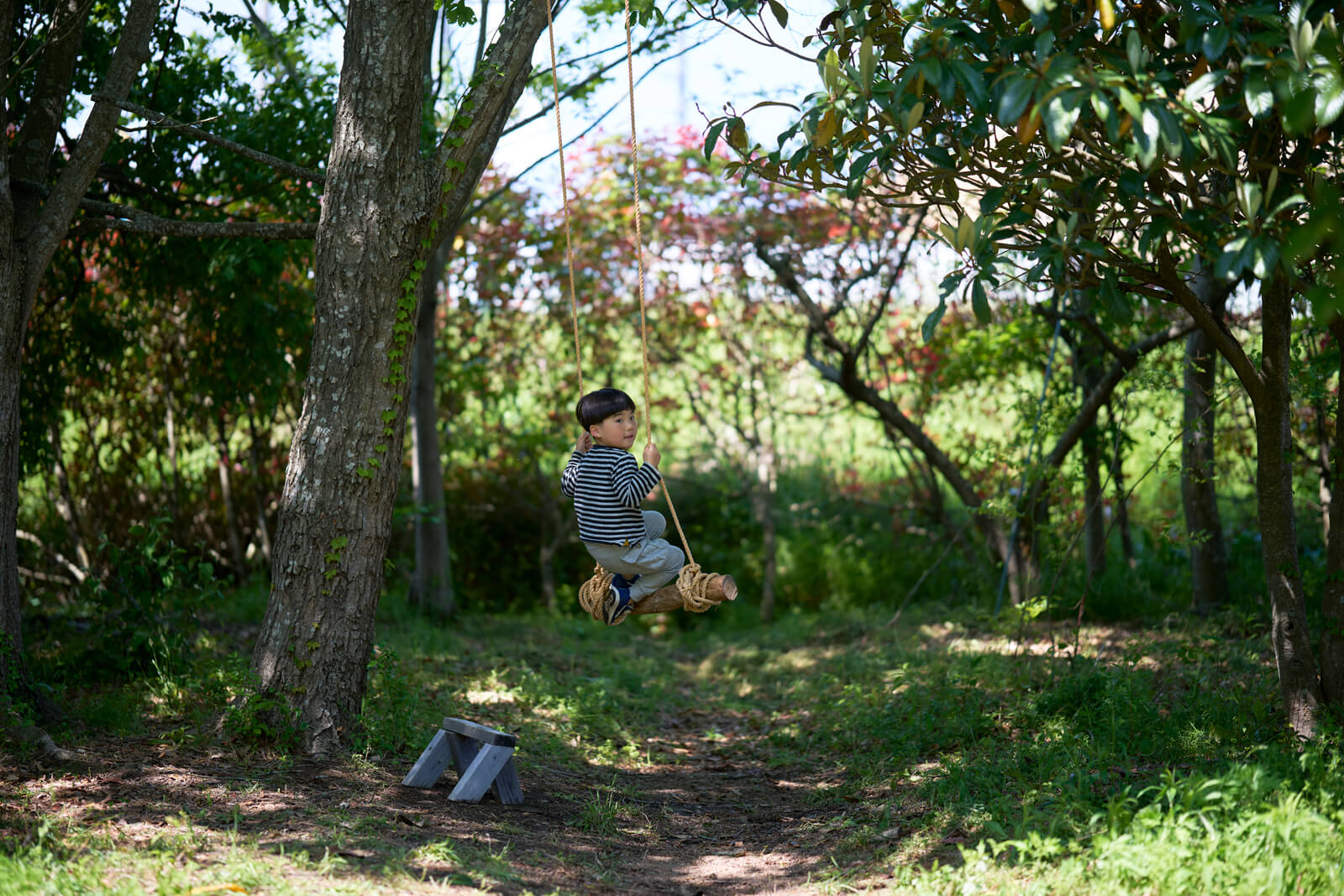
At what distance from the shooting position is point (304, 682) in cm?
459

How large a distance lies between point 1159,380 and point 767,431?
497cm

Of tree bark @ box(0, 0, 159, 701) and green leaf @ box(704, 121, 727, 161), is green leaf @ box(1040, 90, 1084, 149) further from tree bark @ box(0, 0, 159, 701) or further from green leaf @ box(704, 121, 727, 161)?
tree bark @ box(0, 0, 159, 701)

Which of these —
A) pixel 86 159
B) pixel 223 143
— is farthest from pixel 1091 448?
pixel 86 159

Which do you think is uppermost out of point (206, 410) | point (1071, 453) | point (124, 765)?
point (206, 410)

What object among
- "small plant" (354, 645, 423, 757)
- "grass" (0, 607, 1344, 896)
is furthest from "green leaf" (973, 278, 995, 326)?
"small plant" (354, 645, 423, 757)

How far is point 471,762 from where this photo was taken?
448 centimetres

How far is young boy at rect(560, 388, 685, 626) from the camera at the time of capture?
452 cm

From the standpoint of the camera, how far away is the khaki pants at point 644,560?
4.56 meters

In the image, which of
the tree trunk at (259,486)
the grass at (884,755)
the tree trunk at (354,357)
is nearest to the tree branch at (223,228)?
the tree trunk at (354,357)

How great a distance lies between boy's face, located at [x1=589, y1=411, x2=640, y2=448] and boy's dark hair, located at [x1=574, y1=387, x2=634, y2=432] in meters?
0.02

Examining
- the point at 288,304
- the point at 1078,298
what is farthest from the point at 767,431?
the point at 288,304

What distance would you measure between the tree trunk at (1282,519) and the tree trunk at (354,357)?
133 inches

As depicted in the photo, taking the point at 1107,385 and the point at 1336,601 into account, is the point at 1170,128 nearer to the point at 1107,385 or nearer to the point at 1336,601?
the point at 1336,601

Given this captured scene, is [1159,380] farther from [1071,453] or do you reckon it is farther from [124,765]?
[124,765]
